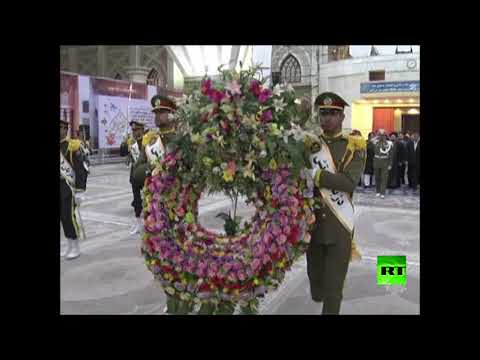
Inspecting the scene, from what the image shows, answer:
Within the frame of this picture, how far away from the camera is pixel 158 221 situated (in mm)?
3244

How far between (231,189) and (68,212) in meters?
3.27

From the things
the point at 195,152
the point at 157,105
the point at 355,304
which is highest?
the point at 157,105

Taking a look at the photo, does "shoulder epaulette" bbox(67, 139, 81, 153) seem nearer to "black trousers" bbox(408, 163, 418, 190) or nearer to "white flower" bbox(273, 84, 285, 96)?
"white flower" bbox(273, 84, 285, 96)

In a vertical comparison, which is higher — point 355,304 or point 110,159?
point 110,159

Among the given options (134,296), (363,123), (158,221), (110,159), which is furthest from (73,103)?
(363,123)

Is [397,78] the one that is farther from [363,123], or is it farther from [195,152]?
[195,152]

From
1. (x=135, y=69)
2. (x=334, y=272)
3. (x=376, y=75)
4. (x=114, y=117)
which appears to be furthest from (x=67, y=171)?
(x=376, y=75)

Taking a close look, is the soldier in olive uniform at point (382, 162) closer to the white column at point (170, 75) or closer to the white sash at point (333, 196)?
the white sash at point (333, 196)

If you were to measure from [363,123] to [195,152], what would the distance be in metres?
26.7

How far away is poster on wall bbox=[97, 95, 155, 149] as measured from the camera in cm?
1884

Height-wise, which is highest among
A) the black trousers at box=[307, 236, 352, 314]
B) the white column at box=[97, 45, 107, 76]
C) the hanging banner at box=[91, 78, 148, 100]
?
the white column at box=[97, 45, 107, 76]

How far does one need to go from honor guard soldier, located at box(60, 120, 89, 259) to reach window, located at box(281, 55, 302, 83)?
26692 millimetres

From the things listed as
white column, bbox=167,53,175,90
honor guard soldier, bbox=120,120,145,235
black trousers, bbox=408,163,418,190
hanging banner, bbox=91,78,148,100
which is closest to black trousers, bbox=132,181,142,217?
honor guard soldier, bbox=120,120,145,235

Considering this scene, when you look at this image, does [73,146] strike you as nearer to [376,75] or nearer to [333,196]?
[333,196]
